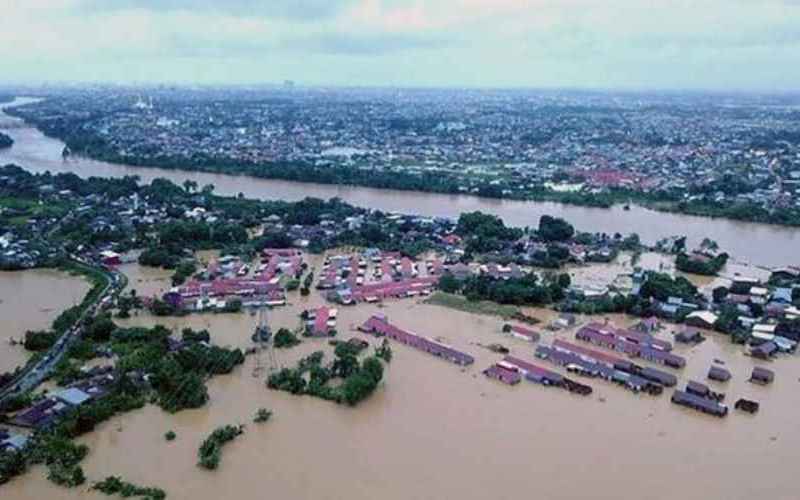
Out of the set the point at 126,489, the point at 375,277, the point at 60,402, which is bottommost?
the point at 126,489

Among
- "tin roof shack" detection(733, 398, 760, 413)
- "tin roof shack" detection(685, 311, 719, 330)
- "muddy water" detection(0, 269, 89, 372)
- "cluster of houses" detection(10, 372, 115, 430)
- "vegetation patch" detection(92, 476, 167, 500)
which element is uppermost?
"tin roof shack" detection(685, 311, 719, 330)

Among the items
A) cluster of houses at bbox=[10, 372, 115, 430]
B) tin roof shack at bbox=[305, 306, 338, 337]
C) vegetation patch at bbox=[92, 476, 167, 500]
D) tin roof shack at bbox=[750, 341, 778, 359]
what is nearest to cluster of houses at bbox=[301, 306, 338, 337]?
tin roof shack at bbox=[305, 306, 338, 337]

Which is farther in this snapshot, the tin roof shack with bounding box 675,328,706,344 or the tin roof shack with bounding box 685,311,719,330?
the tin roof shack with bounding box 685,311,719,330

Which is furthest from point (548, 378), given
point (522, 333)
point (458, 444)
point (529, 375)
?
point (458, 444)

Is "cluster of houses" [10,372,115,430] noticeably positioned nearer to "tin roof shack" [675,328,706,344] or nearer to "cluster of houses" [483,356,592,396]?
"cluster of houses" [483,356,592,396]

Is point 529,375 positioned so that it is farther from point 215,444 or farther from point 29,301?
point 29,301

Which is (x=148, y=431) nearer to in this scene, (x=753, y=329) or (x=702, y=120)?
(x=753, y=329)

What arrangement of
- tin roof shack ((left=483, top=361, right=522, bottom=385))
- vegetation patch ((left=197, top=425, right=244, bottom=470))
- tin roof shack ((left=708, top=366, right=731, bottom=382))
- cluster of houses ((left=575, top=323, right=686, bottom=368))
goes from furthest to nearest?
cluster of houses ((left=575, top=323, right=686, bottom=368)) < tin roof shack ((left=708, top=366, right=731, bottom=382)) < tin roof shack ((left=483, top=361, right=522, bottom=385)) < vegetation patch ((left=197, top=425, right=244, bottom=470))
